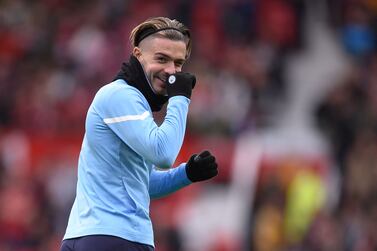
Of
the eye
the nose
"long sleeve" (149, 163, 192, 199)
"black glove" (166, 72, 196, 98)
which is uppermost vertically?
the eye

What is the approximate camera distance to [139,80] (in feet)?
19.5

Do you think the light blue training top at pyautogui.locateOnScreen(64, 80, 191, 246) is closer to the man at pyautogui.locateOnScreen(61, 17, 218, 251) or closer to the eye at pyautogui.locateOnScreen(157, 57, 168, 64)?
the man at pyautogui.locateOnScreen(61, 17, 218, 251)

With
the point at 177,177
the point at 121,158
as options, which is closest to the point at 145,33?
the point at 121,158

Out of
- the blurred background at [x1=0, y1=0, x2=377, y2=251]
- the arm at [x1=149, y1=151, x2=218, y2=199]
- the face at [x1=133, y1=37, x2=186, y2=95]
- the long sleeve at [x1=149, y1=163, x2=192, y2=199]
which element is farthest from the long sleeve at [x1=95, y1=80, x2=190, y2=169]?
the blurred background at [x1=0, y1=0, x2=377, y2=251]

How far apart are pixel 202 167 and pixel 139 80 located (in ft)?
1.71

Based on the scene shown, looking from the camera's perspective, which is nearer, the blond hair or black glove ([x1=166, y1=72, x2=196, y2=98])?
black glove ([x1=166, y1=72, x2=196, y2=98])

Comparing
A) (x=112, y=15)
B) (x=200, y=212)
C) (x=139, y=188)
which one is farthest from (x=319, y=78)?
(x=139, y=188)

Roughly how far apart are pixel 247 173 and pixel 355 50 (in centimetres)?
406

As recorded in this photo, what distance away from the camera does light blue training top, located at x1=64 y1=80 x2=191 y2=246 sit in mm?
5762

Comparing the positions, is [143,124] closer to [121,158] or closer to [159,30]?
[121,158]

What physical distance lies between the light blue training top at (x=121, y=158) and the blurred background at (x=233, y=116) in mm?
6638

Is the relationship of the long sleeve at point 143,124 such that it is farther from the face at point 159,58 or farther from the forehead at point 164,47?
the forehead at point 164,47

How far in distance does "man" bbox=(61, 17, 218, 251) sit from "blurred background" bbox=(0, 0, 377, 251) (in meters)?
6.63

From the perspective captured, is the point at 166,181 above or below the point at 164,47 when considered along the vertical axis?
below
